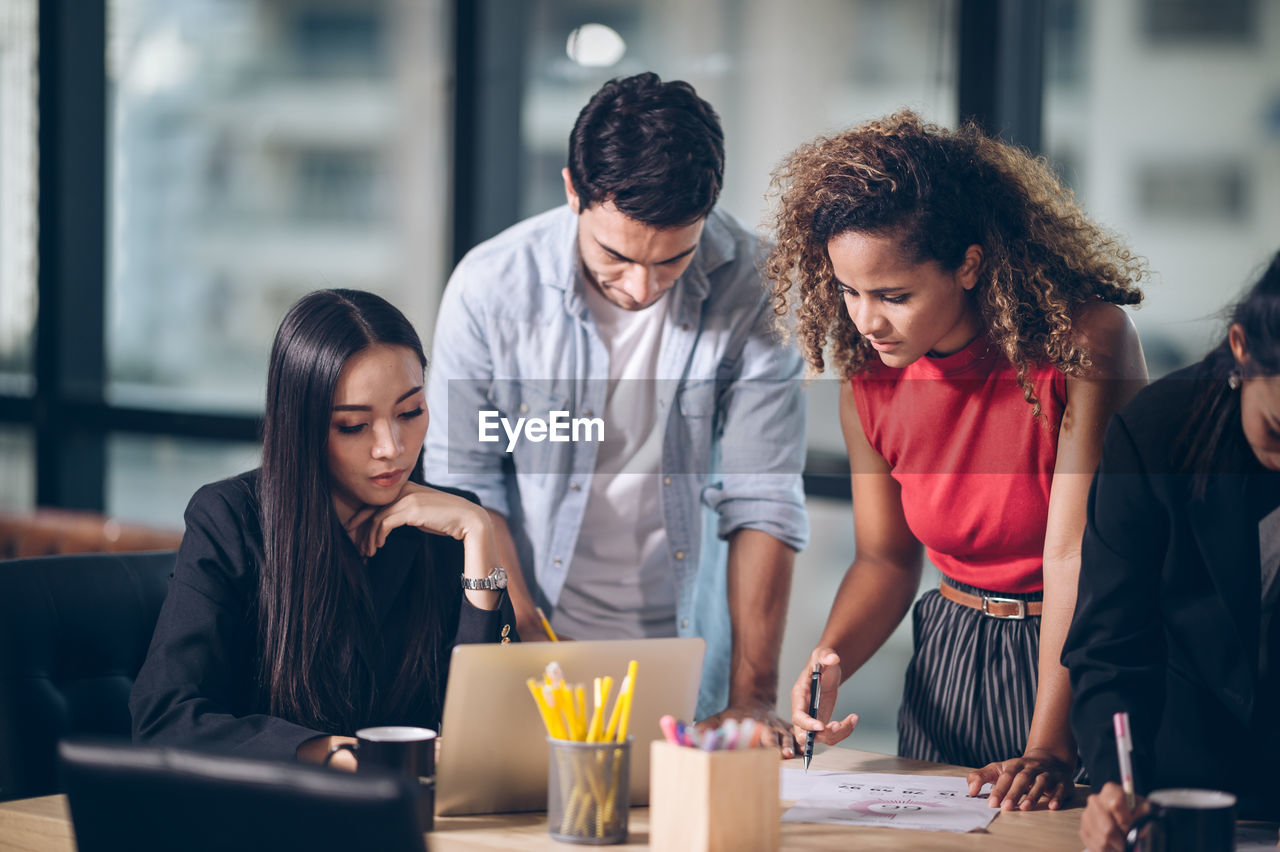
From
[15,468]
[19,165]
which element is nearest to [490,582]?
[19,165]

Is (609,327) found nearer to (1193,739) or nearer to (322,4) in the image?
(1193,739)

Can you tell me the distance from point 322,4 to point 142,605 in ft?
8.15

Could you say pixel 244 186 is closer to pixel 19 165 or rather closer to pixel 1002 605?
pixel 19 165

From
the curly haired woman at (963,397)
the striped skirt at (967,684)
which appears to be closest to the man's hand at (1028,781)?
the curly haired woman at (963,397)

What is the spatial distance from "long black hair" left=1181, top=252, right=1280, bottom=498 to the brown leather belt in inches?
13.7

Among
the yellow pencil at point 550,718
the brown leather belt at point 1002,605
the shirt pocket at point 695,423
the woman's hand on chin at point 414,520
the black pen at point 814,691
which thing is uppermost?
the shirt pocket at point 695,423

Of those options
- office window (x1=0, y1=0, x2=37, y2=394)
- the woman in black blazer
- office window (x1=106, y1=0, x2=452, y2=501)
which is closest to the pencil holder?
the woman in black blazer

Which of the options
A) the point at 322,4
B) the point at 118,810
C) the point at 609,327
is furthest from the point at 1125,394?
the point at 322,4

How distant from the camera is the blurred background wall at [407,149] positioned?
253cm

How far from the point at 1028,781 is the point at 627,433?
0.81 metres

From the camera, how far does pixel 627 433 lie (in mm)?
2025

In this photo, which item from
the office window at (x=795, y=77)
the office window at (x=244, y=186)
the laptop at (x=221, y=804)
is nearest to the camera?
the laptop at (x=221, y=804)

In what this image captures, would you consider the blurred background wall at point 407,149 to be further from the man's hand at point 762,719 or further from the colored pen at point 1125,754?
the man's hand at point 762,719

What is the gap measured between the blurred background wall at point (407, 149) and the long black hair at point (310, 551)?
1.12 metres
